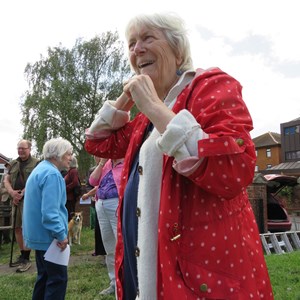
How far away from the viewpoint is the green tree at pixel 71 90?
2480cm

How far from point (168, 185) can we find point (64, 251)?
2.38 m

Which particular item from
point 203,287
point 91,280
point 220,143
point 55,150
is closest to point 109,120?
point 220,143

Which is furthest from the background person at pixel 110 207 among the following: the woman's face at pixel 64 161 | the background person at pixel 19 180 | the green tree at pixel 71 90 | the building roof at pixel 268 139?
the building roof at pixel 268 139

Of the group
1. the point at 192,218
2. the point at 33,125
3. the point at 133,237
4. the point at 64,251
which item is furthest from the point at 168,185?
the point at 33,125

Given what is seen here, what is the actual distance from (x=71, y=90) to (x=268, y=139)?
39530 mm

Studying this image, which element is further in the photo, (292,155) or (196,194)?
(292,155)

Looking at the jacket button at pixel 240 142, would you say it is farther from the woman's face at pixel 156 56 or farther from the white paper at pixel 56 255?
the white paper at pixel 56 255

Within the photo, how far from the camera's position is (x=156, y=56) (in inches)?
59.7

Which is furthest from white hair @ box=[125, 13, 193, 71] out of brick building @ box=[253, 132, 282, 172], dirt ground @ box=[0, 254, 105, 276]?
brick building @ box=[253, 132, 282, 172]

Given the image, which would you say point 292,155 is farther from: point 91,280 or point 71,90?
point 91,280

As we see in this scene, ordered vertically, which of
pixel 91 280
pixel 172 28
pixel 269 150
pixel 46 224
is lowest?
pixel 91 280

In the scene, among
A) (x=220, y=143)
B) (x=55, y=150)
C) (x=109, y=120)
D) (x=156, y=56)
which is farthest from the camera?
(x=55, y=150)

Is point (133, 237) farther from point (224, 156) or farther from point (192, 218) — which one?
point (224, 156)

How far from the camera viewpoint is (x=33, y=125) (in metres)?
24.8
